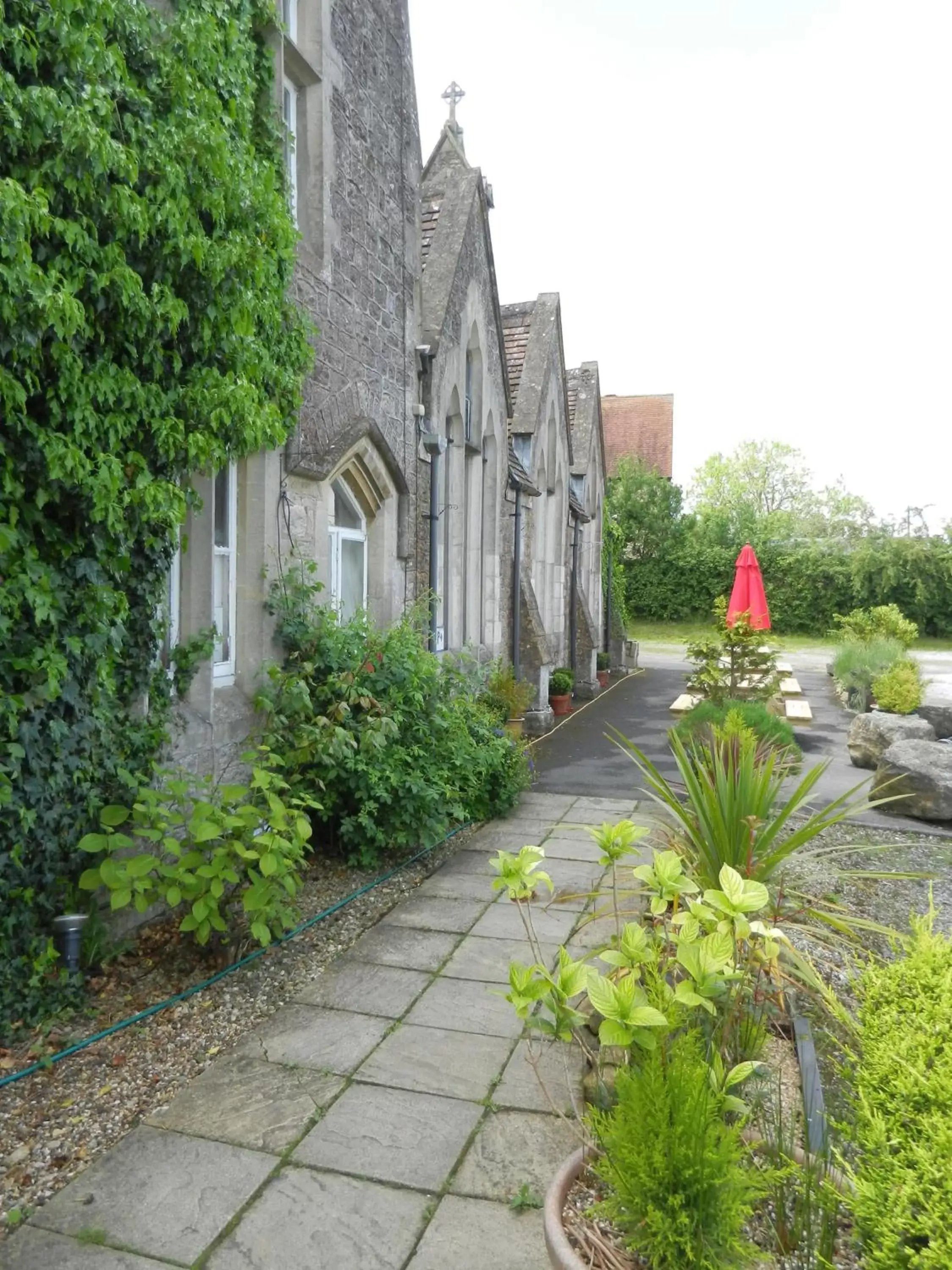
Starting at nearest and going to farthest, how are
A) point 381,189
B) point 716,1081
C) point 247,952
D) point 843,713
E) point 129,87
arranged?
1. point 716,1081
2. point 129,87
3. point 247,952
4. point 381,189
5. point 843,713

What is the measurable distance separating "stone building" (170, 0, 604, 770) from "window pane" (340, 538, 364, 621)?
17mm

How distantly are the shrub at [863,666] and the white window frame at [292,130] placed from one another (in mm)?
12470

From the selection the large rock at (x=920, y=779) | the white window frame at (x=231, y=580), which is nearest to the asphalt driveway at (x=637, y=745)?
the large rock at (x=920, y=779)

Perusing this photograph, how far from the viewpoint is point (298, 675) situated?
21.0 ft

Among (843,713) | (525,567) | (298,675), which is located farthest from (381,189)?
(843,713)

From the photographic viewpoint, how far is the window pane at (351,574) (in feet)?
27.3

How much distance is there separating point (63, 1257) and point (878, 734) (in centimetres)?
994

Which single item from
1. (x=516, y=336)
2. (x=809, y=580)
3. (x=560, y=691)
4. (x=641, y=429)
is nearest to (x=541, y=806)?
(x=560, y=691)

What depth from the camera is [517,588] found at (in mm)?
13711

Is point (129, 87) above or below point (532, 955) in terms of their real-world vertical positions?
above

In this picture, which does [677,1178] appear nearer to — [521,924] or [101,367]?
[521,924]

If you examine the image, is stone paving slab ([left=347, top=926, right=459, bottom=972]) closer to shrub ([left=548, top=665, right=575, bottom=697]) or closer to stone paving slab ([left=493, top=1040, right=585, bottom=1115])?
stone paving slab ([left=493, top=1040, right=585, bottom=1115])

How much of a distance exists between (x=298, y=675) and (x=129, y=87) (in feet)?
11.9

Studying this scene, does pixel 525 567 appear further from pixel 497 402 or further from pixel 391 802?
pixel 391 802
